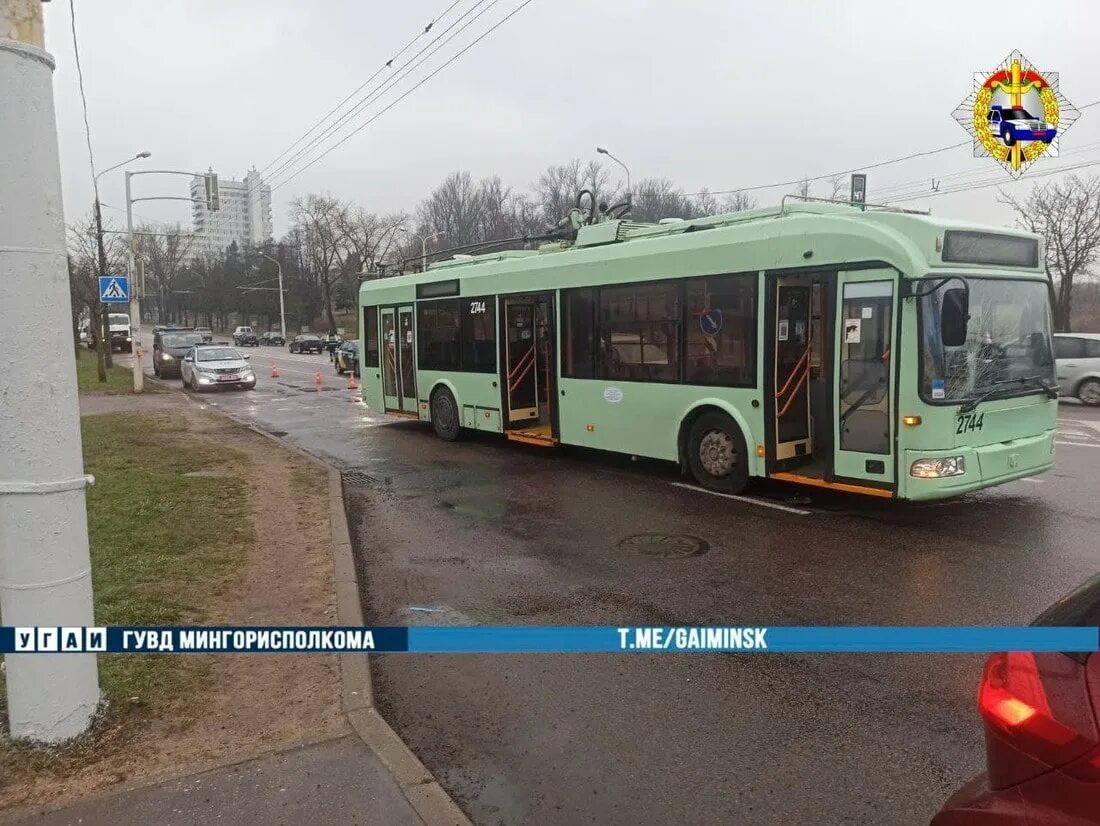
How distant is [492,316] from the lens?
13031mm

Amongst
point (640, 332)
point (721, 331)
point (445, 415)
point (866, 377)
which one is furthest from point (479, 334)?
point (866, 377)

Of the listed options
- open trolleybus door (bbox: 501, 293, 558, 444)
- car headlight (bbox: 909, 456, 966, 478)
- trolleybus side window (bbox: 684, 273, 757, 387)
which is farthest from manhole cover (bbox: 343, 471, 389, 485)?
car headlight (bbox: 909, 456, 966, 478)

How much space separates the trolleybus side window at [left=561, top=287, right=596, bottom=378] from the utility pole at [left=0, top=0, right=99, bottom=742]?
7.95 meters

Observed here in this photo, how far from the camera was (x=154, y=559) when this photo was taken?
21.8ft

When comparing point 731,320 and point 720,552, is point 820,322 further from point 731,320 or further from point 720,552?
point 720,552

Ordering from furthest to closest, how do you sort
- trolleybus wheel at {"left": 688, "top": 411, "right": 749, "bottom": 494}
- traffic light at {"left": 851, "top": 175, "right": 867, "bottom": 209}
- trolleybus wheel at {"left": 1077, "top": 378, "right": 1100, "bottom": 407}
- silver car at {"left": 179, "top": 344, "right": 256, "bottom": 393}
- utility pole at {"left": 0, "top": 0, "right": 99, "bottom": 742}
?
1. silver car at {"left": 179, "top": 344, "right": 256, "bottom": 393}
2. traffic light at {"left": 851, "top": 175, "right": 867, "bottom": 209}
3. trolleybus wheel at {"left": 1077, "top": 378, "right": 1100, "bottom": 407}
4. trolleybus wheel at {"left": 688, "top": 411, "right": 749, "bottom": 494}
5. utility pole at {"left": 0, "top": 0, "right": 99, "bottom": 742}

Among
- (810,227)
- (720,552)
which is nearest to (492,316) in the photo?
(810,227)

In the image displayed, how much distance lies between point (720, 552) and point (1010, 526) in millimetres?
3005

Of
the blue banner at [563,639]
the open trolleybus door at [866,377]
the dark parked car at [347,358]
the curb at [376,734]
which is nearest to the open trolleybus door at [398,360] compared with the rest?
the open trolleybus door at [866,377]

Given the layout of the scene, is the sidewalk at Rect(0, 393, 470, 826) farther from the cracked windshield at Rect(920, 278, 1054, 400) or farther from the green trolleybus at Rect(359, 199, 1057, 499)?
the cracked windshield at Rect(920, 278, 1054, 400)

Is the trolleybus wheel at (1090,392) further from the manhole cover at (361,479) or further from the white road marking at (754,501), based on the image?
the manhole cover at (361,479)

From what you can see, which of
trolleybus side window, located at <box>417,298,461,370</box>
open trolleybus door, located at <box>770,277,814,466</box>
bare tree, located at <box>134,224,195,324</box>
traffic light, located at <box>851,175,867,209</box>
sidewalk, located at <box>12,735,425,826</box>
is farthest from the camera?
bare tree, located at <box>134,224,195,324</box>

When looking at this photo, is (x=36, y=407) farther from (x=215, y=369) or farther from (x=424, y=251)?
(x=424, y=251)

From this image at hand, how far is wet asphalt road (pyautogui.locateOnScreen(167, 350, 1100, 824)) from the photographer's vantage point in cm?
365
